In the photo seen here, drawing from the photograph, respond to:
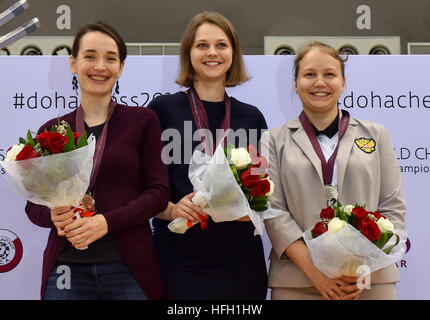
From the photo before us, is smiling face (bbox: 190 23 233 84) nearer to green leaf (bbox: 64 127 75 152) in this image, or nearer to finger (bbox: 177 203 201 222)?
finger (bbox: 177 203 201 222)

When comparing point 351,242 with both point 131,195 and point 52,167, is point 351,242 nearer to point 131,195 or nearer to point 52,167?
point 131,195

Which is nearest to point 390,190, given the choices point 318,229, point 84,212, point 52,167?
point 318,229

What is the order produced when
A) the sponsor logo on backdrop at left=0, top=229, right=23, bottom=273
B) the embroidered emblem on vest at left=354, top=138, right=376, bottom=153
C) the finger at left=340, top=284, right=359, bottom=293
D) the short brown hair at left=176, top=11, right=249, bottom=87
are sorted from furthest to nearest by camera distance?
1. the sponsor logo on backdrop at left=0, top=229, right=23, bottom=273
2. the short brown hair at left=176, top=11, right=249, bottom=87
3. the embroidered emblem on vest at left=354, top=138, right=376, bottom=153
4. the finger at left=340, top=284, right=359, bottom=293

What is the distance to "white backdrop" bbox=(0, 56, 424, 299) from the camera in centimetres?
313

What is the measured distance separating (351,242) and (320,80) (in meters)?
0.85

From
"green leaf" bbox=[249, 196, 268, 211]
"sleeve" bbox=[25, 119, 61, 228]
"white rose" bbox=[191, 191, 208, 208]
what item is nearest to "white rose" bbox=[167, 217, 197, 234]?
"white rose" bbox=[191, 191, 208, 208]

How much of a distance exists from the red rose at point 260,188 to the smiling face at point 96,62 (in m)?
0.85

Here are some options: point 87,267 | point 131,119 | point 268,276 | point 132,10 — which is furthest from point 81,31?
point 132,10

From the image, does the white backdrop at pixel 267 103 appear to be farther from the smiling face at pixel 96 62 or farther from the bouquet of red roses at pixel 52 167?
the bouquet of red roses at pixel 52 167

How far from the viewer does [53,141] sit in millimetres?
2023

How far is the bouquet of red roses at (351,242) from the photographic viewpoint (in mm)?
2129

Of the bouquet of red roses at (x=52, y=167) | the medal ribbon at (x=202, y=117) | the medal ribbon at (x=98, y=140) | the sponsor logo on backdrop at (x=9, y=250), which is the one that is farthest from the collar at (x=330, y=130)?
the sponsor logo on backdrop at (x=9, y=250)

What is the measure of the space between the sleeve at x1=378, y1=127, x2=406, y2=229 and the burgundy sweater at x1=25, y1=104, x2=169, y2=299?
41.0 inches

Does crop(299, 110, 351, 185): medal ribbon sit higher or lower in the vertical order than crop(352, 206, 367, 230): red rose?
higher
